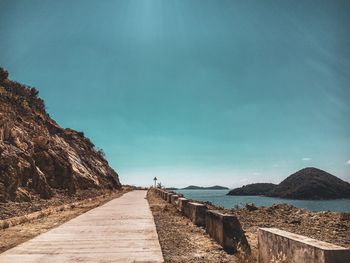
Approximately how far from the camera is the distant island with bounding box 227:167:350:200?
10562cm

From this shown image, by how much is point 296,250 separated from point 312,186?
111 metres

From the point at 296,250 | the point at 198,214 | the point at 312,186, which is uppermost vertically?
the point at 312,186

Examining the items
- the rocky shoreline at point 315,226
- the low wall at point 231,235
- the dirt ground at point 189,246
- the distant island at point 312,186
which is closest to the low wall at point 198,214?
the dirt ground at point 189,246

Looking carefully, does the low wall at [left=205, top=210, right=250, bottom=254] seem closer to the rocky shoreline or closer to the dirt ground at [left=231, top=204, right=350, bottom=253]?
the rocky shoreline

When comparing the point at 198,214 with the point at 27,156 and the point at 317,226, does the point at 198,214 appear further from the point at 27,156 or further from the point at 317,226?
the point at 27,156

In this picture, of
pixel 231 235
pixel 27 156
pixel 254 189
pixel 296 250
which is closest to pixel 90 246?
pixel 231 235

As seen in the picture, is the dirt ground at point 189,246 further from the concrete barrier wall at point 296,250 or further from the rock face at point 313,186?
the rock face at point 313,186

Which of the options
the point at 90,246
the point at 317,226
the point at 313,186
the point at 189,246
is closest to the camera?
the point at 90,246

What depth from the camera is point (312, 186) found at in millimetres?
107312

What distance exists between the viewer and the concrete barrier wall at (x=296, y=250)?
3.71 metres

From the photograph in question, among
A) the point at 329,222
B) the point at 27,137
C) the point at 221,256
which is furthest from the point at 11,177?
the point at 329,222

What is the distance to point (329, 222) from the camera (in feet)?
51.5

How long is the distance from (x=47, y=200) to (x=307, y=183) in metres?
104

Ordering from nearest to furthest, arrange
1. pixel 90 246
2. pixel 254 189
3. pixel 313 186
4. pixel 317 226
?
pixel 90 246 < pixel 317 226 < pixel 313 186 < pixel 254 189
